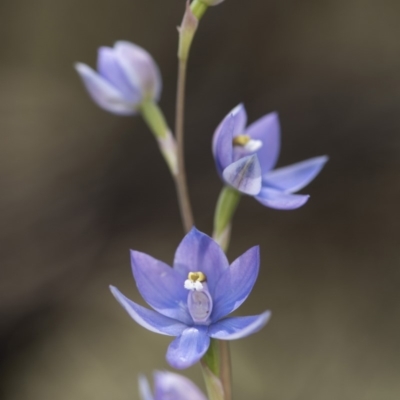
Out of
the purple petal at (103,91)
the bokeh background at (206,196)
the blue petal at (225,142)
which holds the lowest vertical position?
the bokeh background at (206,196)

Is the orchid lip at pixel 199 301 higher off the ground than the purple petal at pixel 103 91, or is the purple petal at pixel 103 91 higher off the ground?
the purple petal at pixel 103 91

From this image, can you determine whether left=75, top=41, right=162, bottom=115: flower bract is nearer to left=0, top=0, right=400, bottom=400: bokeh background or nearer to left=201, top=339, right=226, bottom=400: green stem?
left=201, top=339, right=226, bottom=400: green stem

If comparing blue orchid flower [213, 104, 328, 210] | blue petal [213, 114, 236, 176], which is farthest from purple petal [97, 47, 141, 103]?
blue petal [213, 114, 236, 176]

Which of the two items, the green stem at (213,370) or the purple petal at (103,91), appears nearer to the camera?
the green stem at (213,370)

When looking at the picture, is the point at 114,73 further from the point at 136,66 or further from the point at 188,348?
the point at 188,348

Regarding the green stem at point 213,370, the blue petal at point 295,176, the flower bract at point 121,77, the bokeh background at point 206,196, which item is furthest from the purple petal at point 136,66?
the bokeh background at point 206,196

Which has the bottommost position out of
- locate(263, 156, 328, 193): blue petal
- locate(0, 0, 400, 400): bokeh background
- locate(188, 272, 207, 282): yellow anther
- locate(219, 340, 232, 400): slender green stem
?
locate(0, 0, 400, 400): bokeh background

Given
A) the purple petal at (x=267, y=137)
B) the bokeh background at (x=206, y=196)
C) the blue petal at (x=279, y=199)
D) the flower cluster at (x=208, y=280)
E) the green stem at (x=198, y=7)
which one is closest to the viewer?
the flower cluster at (x=208, y=280)

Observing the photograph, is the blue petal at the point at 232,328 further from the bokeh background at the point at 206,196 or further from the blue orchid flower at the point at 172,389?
the bokeh background at the point at 206,196
